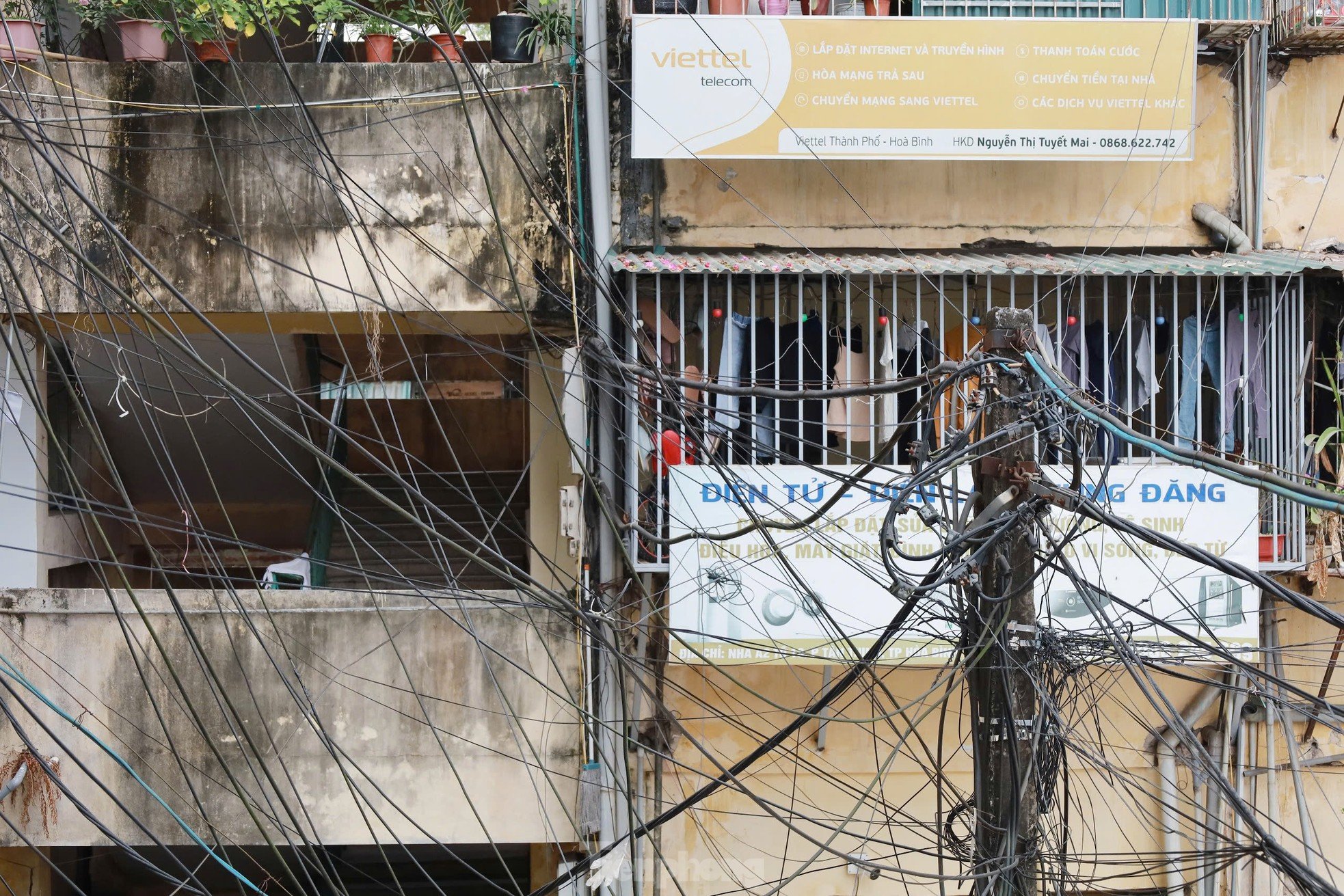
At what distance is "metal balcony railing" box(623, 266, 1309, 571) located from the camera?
6840 mm

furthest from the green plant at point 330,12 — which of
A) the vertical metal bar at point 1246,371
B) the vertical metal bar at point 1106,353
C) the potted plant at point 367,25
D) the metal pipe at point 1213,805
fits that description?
the metal pipe at point 1213,805

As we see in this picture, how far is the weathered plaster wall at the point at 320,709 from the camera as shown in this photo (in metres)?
6.59

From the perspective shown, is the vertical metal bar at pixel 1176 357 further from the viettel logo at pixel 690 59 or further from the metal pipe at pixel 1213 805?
the viettel logo at pixel 690 59

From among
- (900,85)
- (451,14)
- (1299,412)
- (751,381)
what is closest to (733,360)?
(751,381)

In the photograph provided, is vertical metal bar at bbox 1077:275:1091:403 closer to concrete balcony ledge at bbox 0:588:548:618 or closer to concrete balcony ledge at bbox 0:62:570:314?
concrete balcony ledge at bbox 0:62:570:314

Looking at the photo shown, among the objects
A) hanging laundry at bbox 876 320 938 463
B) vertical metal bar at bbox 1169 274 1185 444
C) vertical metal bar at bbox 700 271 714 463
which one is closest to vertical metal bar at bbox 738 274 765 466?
vertical metal bar at bbox 700 271 714 463

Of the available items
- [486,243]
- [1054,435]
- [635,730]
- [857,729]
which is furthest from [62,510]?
[1054,435]

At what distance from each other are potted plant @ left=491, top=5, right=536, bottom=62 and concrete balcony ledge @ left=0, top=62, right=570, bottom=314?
24cm

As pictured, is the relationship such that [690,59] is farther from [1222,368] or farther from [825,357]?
[1222,368]

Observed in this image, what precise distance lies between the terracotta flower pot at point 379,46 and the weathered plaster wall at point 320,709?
10.7 ft

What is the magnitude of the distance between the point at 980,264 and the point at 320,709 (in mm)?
4644

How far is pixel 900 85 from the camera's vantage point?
6.70 m

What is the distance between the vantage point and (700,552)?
21.6 feet

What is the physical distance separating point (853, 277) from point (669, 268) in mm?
1264
